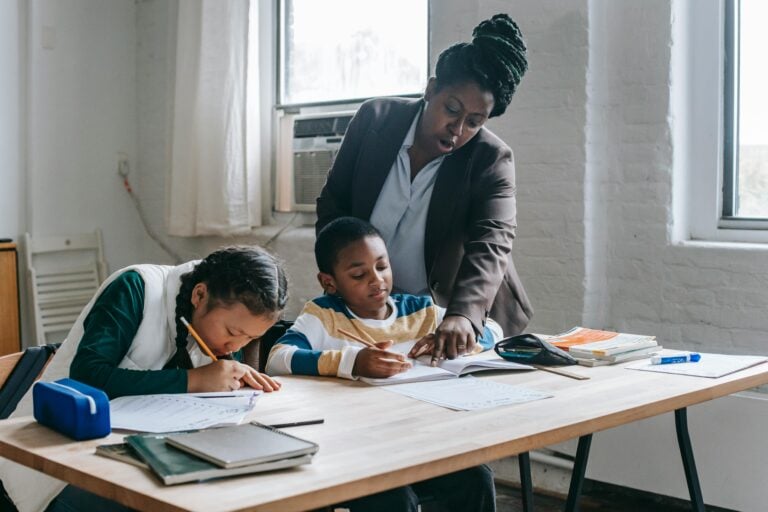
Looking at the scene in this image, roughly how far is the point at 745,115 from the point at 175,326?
2.13 meters

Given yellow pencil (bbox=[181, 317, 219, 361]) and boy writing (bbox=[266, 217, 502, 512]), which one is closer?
yellow pencil (bbox=[181, 317, 219, 361])

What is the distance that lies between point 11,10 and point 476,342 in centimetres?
332

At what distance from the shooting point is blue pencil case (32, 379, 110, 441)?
1.43 m

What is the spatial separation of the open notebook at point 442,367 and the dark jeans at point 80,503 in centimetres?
58

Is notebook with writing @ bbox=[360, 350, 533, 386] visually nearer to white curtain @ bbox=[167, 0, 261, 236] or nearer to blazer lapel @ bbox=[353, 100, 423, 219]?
blazer lapel @ bbox=[353, 100, 423, 219]

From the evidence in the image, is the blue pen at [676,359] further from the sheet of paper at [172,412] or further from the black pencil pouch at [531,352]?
the sheet of paper at [172,412]

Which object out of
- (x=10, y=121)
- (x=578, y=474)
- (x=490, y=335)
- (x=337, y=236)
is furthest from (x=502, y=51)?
(x=10, y=121)

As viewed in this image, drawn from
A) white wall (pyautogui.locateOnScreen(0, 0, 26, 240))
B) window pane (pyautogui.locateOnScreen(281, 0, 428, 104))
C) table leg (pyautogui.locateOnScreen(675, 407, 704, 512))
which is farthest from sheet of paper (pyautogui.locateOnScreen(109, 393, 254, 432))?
white wall (pyautogui.locateOnScreen(0, 0, 26, 240))

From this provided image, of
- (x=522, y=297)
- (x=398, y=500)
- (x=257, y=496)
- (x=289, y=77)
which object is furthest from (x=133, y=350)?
(x=289, y=77)

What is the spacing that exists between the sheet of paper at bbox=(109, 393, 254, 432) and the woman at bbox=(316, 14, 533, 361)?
727 mm

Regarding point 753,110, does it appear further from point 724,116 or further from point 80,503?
point 80,503

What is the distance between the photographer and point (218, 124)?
4.45 metres

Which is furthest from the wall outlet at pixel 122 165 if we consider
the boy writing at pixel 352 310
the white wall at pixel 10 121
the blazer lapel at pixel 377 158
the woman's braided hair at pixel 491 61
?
the woman's braided hair at pixel 491 61

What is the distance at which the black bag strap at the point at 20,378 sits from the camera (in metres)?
1.92
